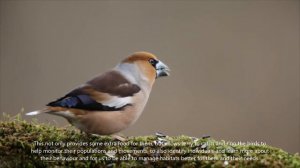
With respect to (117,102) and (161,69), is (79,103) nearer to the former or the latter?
(117,102)

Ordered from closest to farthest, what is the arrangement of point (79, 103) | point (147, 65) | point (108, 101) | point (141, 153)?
point (141, 153) → point (79, 103) → point (108, 101) → point (147, 65)

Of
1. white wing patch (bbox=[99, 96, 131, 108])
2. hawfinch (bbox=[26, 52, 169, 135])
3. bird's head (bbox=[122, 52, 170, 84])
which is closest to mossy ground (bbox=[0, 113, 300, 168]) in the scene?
hawfinch (bbox=[26, 52, 169, 135])

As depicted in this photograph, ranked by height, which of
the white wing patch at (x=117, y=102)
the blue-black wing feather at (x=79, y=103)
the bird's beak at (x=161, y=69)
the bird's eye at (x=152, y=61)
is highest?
the bird's eye at (x=152, y=61)

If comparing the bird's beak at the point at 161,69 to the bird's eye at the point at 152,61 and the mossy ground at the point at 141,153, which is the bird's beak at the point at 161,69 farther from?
the mossy ground at the point at 141,153

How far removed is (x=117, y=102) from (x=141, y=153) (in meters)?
0.46

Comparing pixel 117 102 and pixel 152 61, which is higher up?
pixel 152 61

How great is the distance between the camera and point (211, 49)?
28.6 feet

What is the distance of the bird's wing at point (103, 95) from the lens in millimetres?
3066

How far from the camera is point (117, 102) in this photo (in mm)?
3234

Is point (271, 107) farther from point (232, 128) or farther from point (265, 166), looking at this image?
point (265, 166)

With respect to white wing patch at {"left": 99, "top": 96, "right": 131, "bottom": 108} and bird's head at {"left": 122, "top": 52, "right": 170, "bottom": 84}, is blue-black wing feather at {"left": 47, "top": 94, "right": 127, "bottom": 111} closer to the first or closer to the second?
white wing patch at {"left": 99, "top": 96, "right": 131, "bottom": 108}

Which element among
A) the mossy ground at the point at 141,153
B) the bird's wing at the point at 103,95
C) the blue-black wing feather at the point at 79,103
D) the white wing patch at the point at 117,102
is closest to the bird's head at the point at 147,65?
the bird's wing at the point at 103,95

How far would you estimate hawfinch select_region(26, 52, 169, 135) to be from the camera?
121 inches

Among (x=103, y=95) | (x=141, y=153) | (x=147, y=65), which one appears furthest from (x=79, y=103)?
(x=147, y=65)
